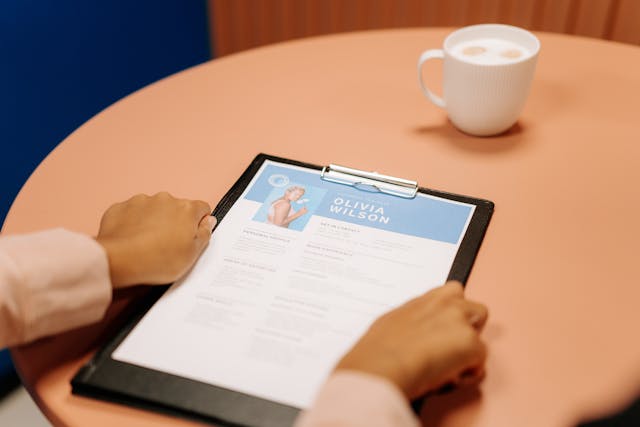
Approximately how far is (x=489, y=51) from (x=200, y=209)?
41 cm

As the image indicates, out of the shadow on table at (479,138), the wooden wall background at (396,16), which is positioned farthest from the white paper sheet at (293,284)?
the wooden wall background at (396,16)

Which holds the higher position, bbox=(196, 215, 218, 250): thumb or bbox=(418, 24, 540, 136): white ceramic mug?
bbox=(418, 24, 540, 136): white ceramic mug

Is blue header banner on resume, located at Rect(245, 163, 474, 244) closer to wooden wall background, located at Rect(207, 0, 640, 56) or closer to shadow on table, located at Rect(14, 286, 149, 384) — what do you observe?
shadow on table, located at Rect(14, 286, 149, 384)

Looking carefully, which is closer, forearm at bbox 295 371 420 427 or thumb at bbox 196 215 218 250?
forearm at bbox 295 371 420 427

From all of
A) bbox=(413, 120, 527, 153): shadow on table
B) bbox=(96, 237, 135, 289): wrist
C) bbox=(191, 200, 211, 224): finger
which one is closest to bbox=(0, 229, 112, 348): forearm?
bbox=(96, 237, 135, 289): wrist

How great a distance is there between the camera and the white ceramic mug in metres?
0.82

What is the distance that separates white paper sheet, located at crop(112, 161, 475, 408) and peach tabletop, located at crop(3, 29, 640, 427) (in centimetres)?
5

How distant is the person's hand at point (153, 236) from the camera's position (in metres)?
0.65

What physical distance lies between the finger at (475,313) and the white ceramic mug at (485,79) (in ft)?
Result: 1.04

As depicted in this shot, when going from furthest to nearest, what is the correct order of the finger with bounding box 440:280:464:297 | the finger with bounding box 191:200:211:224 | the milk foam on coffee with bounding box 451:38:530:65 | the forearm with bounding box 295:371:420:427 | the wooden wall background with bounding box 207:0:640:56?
the wooden wall background with bounding box 207:0:640:56 < the milk foam on coffee with bounding box 451:38:530:65 < the finger with bounding box 191:200:211:224 < the finger with bounding box 440:280:464:297 < the forearm with bounding box 295:371:420:427

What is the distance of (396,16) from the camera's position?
1690 millimetres

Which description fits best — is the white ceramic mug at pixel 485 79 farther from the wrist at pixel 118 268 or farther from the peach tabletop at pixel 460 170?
the wrist at pixel 118 268

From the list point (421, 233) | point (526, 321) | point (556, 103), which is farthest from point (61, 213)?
point (556, 103)

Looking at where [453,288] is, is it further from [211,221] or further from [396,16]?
[396,16]
